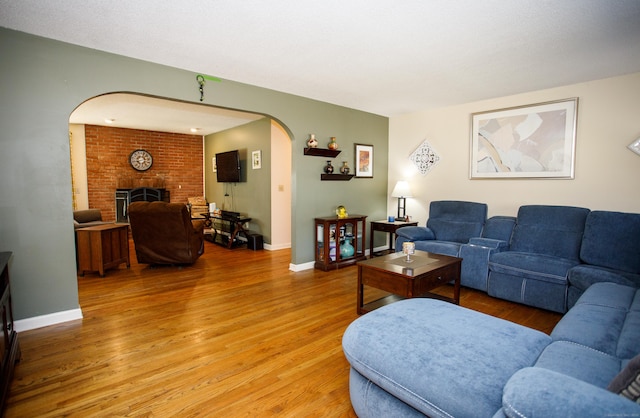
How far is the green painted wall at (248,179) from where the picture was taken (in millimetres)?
5988

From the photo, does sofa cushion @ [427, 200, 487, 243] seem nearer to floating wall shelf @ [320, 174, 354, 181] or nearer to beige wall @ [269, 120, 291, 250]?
floating wall shelf @ [320, 174, 354, 181]

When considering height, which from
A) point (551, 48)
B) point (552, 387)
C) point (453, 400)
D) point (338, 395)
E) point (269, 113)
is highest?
point (551, 48)

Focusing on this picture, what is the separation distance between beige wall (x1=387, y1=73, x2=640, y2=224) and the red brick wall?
524 cm

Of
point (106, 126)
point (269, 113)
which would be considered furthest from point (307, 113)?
point (106, 126)

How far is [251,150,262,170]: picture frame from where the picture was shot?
6148 mm

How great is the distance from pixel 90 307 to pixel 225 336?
1.60 meters

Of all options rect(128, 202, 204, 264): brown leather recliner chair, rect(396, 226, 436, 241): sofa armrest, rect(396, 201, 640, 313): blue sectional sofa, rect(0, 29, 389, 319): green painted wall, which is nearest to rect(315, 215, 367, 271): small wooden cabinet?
rect(396, 226, 436, 241): sofa armrest

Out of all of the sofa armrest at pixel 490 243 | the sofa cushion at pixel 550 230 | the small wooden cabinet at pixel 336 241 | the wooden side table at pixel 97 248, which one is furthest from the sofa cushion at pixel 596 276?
the wooden side table at pixel 97 248

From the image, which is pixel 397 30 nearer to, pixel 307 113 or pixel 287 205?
pixel 307 113

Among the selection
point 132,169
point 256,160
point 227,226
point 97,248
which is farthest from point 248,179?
point 97,248

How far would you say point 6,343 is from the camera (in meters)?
1.90

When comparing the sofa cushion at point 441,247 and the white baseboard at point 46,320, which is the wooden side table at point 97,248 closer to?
the white baseboard at point 46,320

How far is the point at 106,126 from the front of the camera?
681cm

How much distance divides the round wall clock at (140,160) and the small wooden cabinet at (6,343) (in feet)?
17.8
